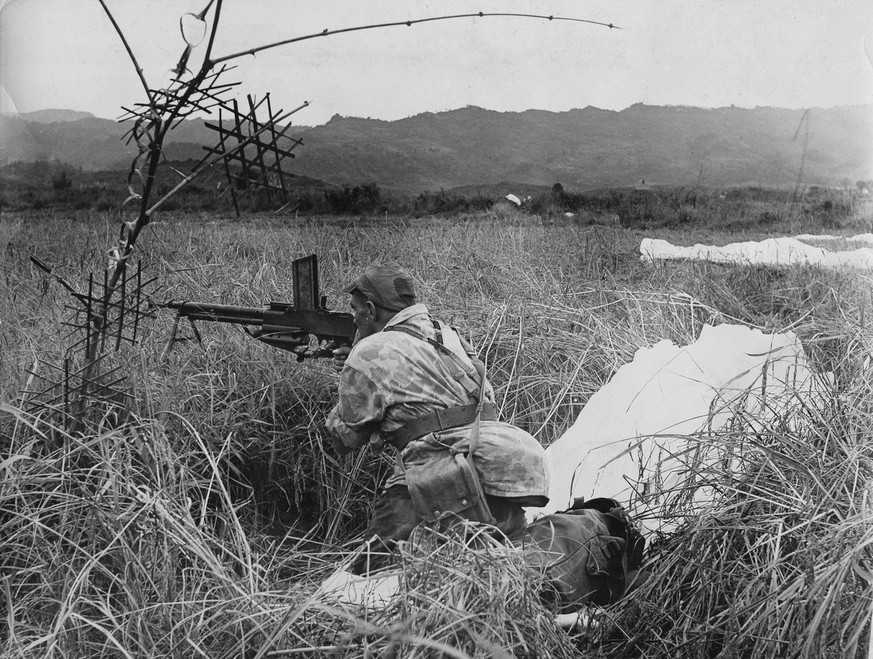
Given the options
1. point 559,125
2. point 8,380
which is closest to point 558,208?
point 559,125

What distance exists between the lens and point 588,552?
3.39 m

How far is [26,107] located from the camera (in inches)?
153

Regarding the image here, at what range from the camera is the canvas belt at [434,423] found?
11.5ft

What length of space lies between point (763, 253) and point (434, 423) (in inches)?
124

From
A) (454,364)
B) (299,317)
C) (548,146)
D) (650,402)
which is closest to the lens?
(454,364)

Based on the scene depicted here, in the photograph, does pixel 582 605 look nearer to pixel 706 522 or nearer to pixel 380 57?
pixel 706 522

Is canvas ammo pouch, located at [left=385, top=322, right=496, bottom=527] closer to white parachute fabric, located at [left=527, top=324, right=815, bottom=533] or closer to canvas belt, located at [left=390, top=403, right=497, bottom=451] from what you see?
canvas belt, located at [left=390, top=403, right=497, bottom=451]

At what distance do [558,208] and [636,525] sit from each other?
8.57 feet

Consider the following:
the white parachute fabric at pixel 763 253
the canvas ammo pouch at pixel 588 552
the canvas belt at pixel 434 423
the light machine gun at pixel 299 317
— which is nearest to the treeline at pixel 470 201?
the white parachute fabric at pixel 763 253

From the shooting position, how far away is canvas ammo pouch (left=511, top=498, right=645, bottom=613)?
130 inches

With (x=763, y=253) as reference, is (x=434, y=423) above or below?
below

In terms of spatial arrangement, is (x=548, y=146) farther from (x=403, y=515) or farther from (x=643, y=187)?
(x=403, y=515)

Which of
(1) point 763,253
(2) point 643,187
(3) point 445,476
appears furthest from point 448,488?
(1) point 763,253

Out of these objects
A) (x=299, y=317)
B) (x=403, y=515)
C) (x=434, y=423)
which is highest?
(x=299, y=317)
